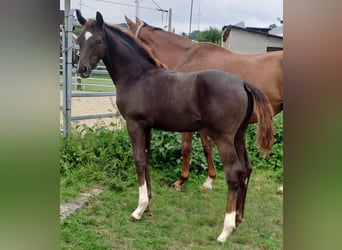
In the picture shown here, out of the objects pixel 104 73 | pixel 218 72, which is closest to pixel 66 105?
pixel 104 73

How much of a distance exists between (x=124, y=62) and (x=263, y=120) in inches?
30.2

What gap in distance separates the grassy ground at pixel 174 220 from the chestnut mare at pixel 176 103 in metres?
0.08

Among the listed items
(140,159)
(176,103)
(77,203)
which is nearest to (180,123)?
(176,103)

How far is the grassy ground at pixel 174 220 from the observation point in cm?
153

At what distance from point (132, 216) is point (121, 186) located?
0.99ft

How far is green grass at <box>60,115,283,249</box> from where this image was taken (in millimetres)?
1552

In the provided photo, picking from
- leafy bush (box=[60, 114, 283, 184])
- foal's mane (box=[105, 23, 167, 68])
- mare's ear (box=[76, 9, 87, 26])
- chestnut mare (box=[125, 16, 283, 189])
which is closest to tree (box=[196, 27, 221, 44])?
chestnut mare (box=[125, 16, 283, 189])

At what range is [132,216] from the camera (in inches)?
68.7

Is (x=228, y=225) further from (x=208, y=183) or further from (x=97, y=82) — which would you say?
(x=97, y=82)

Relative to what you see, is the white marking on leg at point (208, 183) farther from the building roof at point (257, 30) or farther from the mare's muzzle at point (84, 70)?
the mare's muzzle at point (84, 70)

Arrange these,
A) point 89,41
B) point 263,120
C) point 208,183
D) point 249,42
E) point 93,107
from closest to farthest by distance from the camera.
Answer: point 263,120 < point 89,41 < point 249,42 < point 208,183 < point 93,107

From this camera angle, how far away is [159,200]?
194 cm

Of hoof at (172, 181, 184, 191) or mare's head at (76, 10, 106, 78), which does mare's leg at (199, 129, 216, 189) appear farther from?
mare's head at (76, 10, 106, 78)
